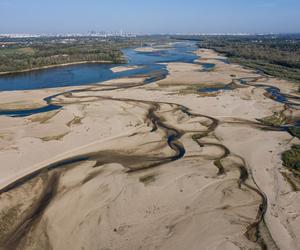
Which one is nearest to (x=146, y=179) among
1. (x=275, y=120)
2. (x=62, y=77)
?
(x=275, y=120)

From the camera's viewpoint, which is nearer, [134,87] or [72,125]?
[72,125]

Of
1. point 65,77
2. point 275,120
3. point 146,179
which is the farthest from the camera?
point 65,77

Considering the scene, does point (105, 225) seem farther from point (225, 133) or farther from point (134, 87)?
point (134, 87)

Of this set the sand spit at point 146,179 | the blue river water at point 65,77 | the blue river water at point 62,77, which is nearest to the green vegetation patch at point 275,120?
the sand spit at point 146,179

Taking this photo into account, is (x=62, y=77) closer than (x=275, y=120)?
No

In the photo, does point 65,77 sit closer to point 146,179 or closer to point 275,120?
point 275,120

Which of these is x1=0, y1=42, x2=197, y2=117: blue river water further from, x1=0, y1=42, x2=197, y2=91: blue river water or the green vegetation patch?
the green vegetation patch

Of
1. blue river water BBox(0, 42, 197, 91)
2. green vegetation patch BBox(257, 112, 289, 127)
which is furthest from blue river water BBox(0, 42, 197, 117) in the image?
green vegetation patch BBox(257, 112, 289, 127)

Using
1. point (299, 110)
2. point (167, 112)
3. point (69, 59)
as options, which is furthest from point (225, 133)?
point (69, 59)

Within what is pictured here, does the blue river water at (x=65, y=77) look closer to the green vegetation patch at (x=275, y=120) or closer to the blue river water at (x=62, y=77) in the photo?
the blue river water at (x=62, y=77)
